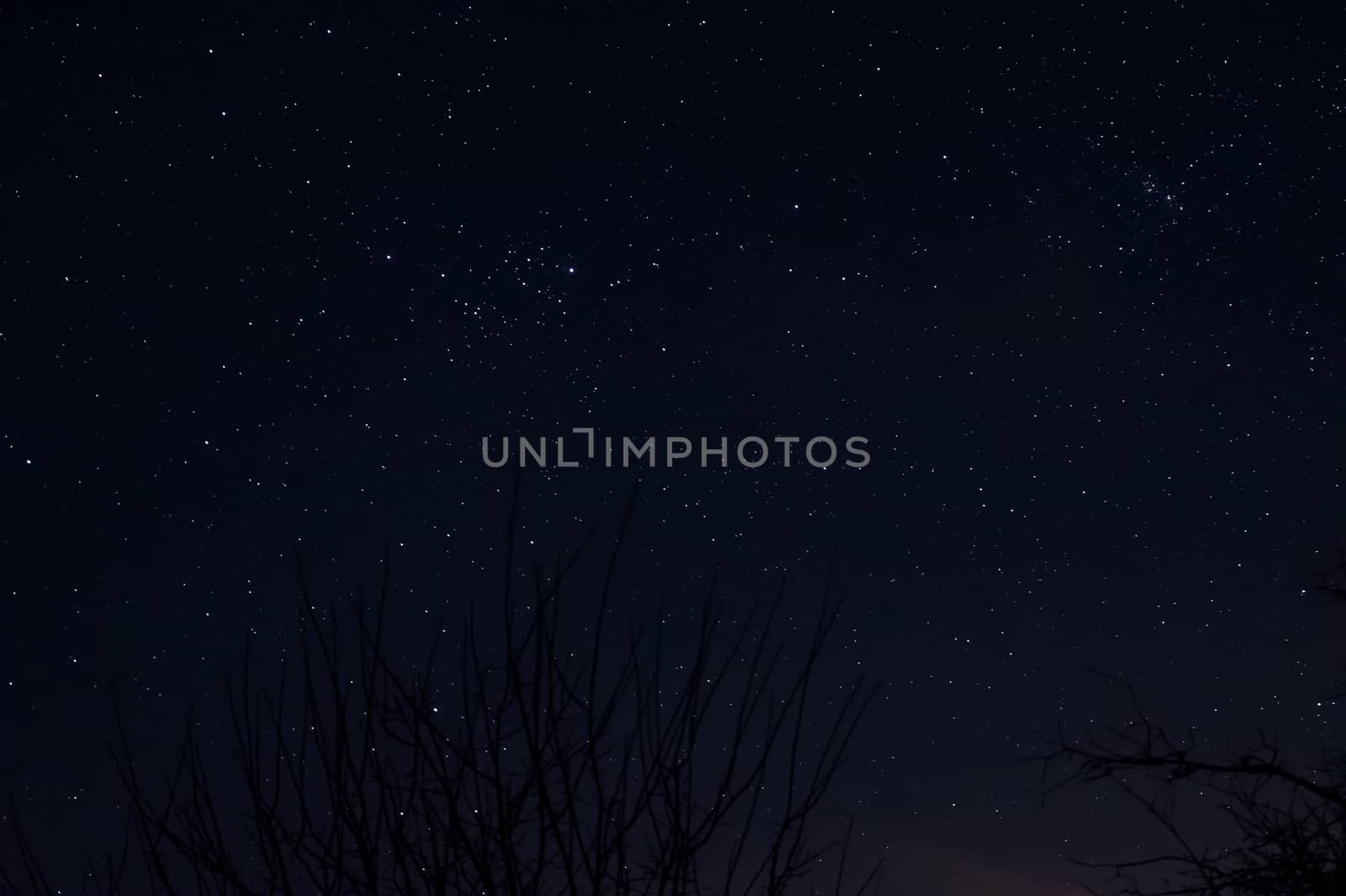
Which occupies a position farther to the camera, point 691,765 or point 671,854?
point 691,765

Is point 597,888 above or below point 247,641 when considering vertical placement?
below

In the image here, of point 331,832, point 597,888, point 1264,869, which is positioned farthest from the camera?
point 1264,869

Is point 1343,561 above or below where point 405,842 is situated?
above

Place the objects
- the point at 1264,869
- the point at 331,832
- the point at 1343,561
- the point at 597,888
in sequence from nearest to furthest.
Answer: the point at 597,888 → the point at 331,832 → the point at 1264,869 → the point at 1343,561

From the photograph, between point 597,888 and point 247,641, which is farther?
point 247,641

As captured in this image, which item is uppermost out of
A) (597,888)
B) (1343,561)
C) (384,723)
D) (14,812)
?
(1343,561)

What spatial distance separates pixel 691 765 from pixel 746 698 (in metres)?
0.29

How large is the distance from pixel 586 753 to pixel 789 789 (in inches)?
25.9

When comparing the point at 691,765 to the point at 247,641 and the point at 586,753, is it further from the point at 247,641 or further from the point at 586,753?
the point at 247,641

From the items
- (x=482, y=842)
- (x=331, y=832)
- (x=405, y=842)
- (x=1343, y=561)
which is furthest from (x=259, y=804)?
(x=1343, y=561)

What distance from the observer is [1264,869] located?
18.6 feet

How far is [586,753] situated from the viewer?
338 centimetres

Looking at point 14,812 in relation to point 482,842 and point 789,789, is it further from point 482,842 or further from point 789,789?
point 789,789

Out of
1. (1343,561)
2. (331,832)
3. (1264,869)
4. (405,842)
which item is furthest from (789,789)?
(1343,561)
